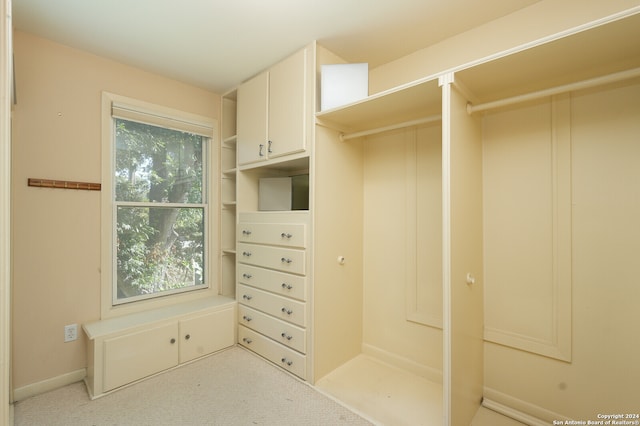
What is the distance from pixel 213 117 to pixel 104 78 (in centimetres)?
88

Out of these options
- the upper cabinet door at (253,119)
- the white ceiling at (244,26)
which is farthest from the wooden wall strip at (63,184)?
the upper cabinet door at (253,119)

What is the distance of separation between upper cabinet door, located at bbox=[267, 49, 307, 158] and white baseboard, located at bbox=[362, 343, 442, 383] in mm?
1701

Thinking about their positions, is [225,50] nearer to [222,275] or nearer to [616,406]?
[222,275]

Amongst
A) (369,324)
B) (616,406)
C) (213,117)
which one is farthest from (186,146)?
(616,406)

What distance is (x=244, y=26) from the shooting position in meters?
1.82

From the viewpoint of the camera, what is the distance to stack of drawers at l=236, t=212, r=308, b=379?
2.04 metres

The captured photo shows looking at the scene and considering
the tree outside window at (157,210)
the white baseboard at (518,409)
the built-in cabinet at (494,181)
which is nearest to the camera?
the built-in cabinet at (494,181)

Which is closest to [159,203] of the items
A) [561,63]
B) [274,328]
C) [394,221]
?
[274,328]

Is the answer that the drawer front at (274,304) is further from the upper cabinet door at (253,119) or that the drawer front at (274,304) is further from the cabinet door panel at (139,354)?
the upper cabinet door at (253,119)

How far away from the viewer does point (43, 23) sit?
1784mm

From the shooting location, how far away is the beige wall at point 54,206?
186 centimetres

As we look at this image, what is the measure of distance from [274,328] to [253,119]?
173 centimetres

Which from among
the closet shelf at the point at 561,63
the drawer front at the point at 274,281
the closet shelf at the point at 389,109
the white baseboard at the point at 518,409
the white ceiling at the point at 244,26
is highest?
the white ceiling at the point at 244,26

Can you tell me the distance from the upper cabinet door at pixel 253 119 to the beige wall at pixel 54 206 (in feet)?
3.20
